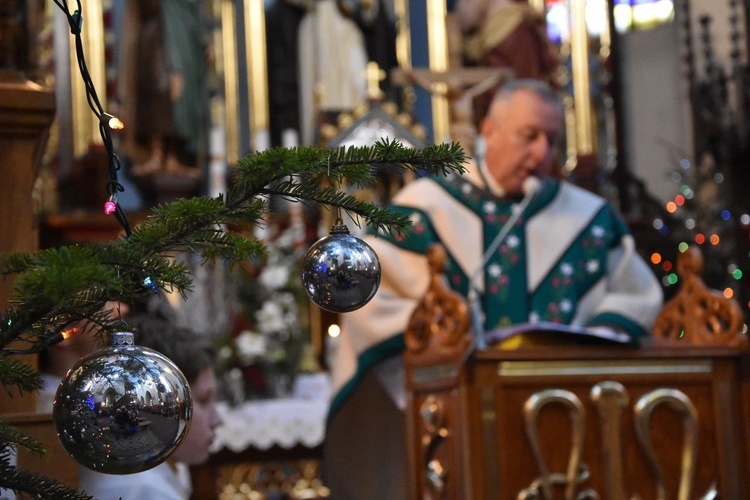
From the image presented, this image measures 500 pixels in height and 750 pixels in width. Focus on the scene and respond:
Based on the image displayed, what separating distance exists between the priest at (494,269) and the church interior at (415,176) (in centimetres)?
36

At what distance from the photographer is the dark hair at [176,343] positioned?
2.89 m

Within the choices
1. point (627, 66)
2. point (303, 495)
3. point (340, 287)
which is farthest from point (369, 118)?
point (340, 287)

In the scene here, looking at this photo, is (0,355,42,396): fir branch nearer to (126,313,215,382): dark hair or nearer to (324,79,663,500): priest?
(126,313,215,382): dark hair

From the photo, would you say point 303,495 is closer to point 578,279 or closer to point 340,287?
point 578,279

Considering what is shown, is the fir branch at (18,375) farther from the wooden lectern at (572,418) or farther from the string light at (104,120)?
the wooden lectern at (572,418)

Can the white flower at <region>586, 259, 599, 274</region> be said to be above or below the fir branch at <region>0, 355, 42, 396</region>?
above

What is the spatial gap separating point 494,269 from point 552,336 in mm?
979

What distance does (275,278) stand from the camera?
263 inches

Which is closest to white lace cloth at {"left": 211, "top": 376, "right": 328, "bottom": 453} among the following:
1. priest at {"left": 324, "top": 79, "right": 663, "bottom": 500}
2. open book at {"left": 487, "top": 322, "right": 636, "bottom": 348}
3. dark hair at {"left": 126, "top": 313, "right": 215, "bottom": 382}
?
priest at {"left": 324, "top": 79, "right": 663, "bottom": 500}

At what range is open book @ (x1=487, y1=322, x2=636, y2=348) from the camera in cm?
363

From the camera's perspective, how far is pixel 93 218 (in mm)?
7758

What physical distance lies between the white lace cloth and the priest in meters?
1.56

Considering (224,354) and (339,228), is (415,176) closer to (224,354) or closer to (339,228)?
(224,354)

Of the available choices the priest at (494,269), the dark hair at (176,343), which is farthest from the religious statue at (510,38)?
the dark hair at (176,343)
